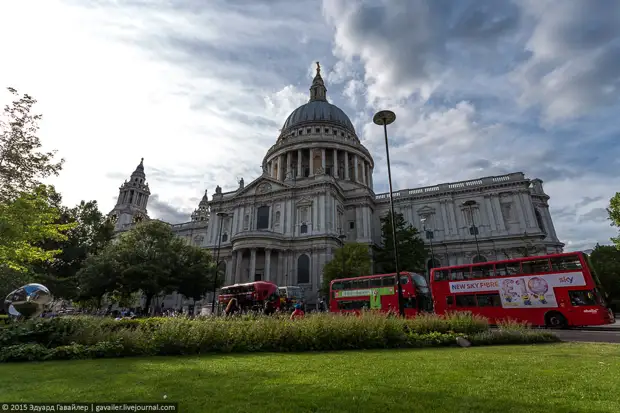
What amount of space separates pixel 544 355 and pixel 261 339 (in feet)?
26.9

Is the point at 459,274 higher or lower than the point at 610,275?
lower

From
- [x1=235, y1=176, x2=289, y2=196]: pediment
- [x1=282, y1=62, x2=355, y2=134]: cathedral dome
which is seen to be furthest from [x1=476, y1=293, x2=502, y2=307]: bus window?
[x1=282, y1=62, x2=355, y2=134]: cathedral dome

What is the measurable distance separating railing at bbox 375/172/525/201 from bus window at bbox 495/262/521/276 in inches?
1247

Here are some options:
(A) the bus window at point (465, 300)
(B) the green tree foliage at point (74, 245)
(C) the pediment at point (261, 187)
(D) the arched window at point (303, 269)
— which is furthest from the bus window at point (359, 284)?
(B) the green tree foliage at point (74, 245)

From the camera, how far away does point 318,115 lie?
68812mm

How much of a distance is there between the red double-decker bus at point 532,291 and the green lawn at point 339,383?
10.8m

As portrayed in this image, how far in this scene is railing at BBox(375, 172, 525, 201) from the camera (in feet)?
150

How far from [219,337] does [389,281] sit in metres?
15.6

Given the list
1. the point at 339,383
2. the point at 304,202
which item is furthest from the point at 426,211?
the point at 339,383

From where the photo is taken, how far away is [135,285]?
1188 inches

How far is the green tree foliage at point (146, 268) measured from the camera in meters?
29.9

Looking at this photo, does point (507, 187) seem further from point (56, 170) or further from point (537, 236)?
point (56, 170)

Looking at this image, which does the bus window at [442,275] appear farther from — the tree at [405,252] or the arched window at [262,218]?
the arched window at [262,218]

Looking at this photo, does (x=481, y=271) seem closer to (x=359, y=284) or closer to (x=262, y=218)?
(x=359, y=284)
